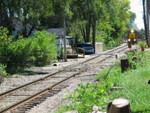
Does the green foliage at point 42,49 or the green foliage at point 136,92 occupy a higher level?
→ the green foliage at point 42,49

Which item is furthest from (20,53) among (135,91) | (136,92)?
(136,92)

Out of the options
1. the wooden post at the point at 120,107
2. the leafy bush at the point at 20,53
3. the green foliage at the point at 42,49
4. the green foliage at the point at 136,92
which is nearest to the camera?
the wooden post at the point at 120,107

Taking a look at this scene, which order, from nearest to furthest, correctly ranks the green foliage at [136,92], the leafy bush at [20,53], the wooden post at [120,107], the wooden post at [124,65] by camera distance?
1. the wooden post at [120,107]
2. the green foliage at [136,92]
3. the wooden post at [124,65]
4. the leafy bush at [20,53]

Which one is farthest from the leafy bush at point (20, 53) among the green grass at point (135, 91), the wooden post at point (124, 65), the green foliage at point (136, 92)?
the green foliage at point (136, 92)

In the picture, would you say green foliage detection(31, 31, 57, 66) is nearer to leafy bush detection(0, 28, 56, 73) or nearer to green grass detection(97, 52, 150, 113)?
leafy bush detection(0, 28, 56, 73)

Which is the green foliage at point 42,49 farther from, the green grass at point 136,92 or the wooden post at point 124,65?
the green grass at point 136,92

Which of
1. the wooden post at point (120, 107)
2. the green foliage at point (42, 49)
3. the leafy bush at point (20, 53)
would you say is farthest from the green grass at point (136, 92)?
the green foliage at point (42, 49)

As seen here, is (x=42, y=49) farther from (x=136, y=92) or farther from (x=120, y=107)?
(x=120, y=107)

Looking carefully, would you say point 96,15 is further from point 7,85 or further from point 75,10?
point 7,85

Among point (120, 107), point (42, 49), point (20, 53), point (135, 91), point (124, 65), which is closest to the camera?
point (120, 107)

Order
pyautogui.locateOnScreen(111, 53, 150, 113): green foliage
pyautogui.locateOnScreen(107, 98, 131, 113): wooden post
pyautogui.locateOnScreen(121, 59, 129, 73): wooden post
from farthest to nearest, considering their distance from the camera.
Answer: pyautogui.locateOnScreen(121, 59, 129, 73): wooden post, pyautogui.locateOnScreen(111, 53, 150, 113): green foliage, pyautogui.locateOnScreen(107, 98, 131, 113): wooden post

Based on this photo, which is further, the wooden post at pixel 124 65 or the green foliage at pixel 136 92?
the wooden post at pixel 124 65

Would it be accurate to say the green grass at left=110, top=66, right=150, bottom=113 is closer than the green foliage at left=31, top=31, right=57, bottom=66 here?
Yes

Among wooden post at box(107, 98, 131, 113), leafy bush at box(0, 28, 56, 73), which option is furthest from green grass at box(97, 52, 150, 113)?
leafy bush at box(0, 28, 56, 73)
